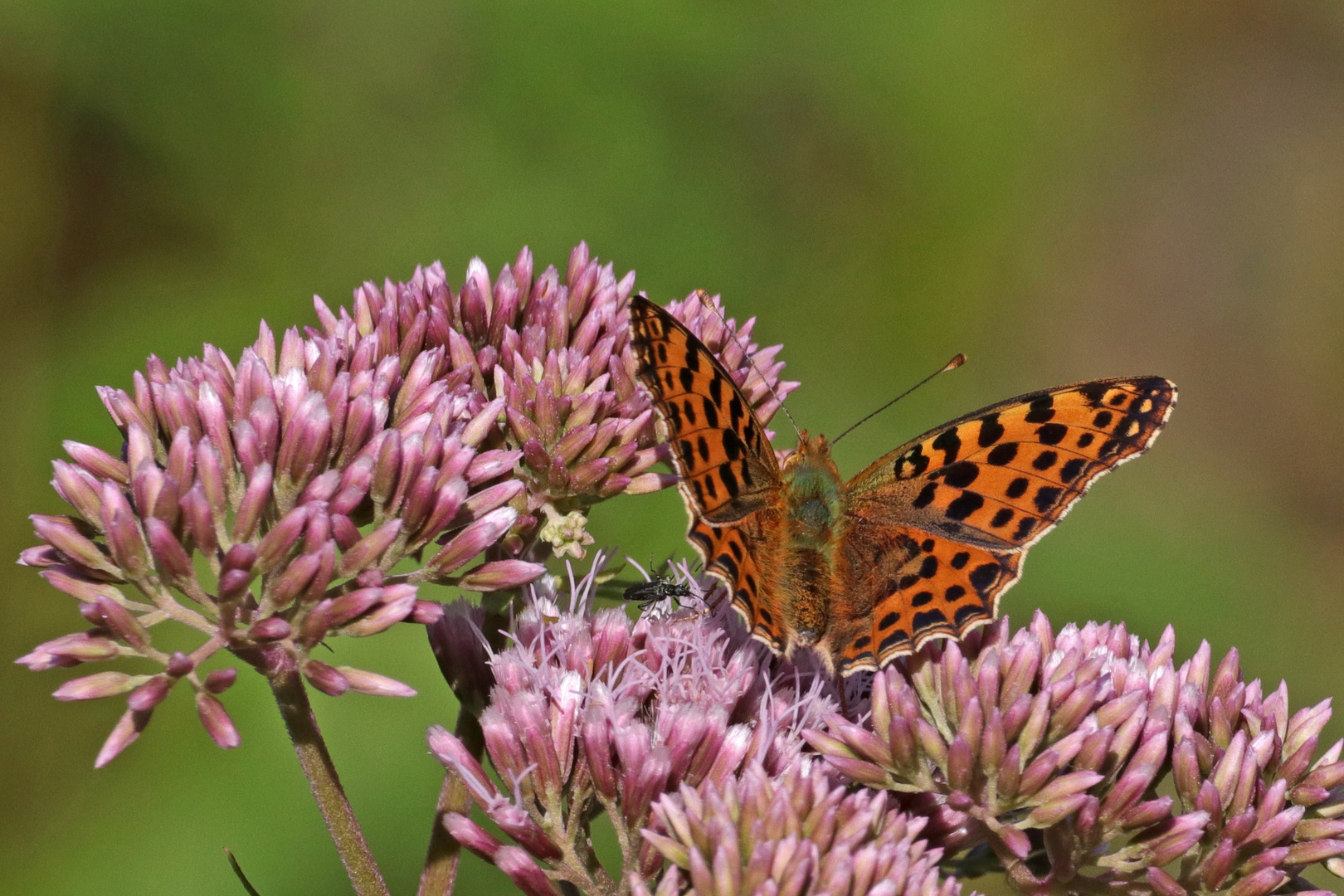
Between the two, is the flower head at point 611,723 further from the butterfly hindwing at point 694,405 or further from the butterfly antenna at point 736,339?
the butterfly antenna at point 736,339

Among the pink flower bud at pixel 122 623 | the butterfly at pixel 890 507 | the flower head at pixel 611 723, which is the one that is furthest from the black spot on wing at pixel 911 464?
the pink flower bud at pixel 122 623

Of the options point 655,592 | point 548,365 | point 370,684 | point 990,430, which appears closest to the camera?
point 370,684

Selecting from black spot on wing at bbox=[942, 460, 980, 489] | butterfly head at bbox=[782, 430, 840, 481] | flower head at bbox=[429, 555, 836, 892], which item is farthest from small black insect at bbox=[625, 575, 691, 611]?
black spot on wing at bbox=[942, 460, 980, 489]

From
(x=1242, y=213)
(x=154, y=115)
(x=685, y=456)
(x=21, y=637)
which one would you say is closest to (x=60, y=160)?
(x=154, y=115)

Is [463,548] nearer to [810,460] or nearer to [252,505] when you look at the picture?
[252,505]

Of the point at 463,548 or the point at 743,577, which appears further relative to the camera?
the point at 743,577

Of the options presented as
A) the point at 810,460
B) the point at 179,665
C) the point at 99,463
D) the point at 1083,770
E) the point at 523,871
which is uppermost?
the point at 99,463

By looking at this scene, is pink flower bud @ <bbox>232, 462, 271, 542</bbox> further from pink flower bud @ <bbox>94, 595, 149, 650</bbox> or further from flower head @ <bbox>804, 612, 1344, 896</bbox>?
flower head @ <bbox>804, 612, 1344, 896</bbox>

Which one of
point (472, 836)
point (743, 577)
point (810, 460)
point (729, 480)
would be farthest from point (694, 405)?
point (472, 836)
